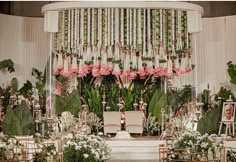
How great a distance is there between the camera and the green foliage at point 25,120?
39.4ft

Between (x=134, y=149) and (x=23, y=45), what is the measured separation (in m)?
5.56

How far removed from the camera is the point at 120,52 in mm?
13875

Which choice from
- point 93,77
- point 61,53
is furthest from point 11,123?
point 93,77

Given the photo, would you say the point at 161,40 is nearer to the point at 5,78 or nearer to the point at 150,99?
the point at 150,99

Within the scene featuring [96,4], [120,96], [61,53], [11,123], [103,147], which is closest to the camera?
[103,147]

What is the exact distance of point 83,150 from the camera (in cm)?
742

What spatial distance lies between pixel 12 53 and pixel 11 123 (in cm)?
449

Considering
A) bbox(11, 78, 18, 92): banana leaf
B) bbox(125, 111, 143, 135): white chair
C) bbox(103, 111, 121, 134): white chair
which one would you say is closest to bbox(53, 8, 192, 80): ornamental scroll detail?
bbox(125, 111, 143, 135): white chair

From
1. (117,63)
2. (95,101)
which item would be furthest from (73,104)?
(117,63)

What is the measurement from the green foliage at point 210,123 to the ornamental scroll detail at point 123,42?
1524mm

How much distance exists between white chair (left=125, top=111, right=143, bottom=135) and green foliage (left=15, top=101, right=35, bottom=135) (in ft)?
8.93

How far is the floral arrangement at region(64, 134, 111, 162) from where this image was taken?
24.2 feet

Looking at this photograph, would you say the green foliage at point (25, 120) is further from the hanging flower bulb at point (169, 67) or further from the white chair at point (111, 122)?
the hanging flower bulb at point (169, 67)

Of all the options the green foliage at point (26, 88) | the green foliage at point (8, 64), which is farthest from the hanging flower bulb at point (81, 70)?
the green foliage at point (8, 64)
